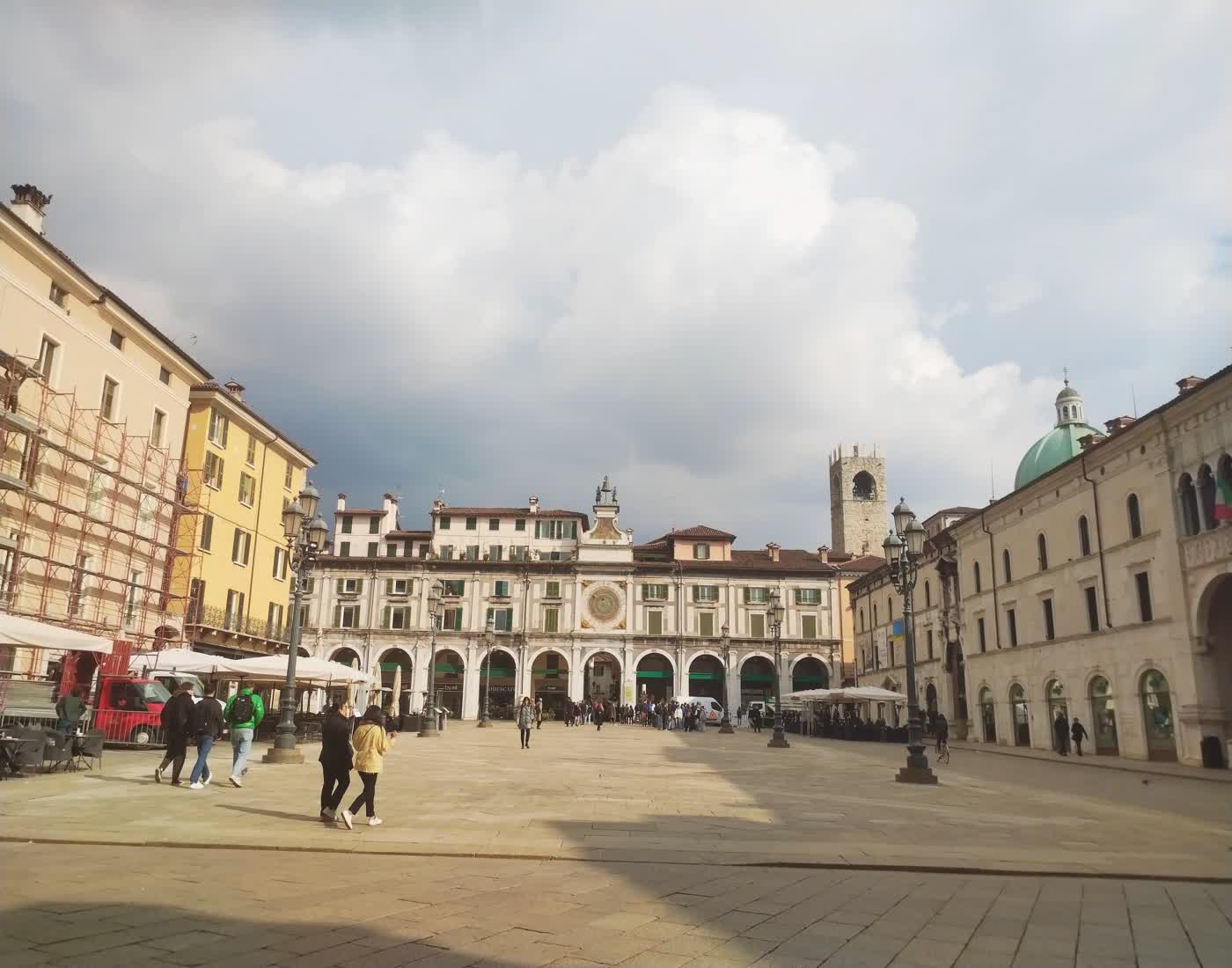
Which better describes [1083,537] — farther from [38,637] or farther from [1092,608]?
[38,637]

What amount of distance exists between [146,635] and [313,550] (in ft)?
54.6

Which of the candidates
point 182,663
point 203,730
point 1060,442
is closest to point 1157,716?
point 1060,442

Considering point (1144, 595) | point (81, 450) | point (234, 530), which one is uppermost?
point (81, 450)

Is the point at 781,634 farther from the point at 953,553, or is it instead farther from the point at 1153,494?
the point at 1153,494

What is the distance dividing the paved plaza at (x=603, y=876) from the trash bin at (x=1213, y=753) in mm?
10983

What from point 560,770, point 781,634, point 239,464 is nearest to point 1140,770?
point 560,770

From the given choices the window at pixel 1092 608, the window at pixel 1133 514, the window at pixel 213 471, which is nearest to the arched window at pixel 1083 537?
the window at pixel 1092 608

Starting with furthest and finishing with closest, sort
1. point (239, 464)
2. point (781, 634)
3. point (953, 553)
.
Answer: point (781, 634) < point (953, 553) < point (239, 464)

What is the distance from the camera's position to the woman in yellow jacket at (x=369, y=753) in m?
11.0

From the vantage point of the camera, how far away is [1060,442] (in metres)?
44.8

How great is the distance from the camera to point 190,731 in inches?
587

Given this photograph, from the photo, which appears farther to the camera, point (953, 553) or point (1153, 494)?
point (953, 553)

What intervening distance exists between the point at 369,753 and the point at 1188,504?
26.5 metres

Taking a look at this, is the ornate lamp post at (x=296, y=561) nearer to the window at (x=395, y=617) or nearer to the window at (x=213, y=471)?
the window at (x=213, y=471)
